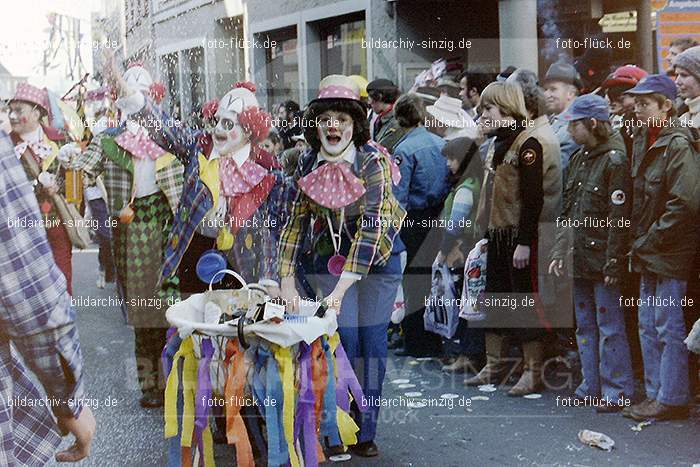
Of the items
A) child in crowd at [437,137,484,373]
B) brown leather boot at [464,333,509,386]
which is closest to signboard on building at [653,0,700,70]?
child in crowd at [437,137,484,373]

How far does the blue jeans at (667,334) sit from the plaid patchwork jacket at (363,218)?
3.76 feet

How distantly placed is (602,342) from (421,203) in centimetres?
115

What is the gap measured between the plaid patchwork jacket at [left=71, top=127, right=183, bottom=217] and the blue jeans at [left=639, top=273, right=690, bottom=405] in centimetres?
203

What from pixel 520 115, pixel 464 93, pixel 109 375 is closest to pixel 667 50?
pixel 520 115

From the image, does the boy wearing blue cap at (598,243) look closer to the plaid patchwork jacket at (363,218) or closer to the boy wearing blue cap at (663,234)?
the boy wearing blue cap at (663,234)

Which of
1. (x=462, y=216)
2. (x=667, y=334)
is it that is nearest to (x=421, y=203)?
(x=462, y=216)

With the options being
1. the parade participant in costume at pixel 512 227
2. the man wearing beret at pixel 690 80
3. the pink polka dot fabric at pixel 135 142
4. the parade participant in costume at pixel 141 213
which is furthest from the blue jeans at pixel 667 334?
the pink polka dot fabric at pixel 135 142

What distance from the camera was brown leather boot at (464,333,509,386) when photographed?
15.6ft

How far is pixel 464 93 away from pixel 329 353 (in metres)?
2.18

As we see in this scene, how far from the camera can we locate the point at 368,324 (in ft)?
12.7

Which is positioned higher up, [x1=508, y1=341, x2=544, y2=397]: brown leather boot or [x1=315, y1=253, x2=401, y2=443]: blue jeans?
[x1=315, y1=253, x2=401, y2=443]: blue jeans

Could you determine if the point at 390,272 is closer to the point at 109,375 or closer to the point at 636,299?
the point at 636,299

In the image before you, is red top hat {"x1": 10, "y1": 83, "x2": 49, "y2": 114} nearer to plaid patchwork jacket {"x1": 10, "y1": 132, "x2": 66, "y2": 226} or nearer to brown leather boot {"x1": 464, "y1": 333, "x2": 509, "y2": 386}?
plaid patchwork jacket {"x1": 10, "y1": 132, "x2": 66, "y2": 226}

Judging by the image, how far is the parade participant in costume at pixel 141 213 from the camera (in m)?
4.30
